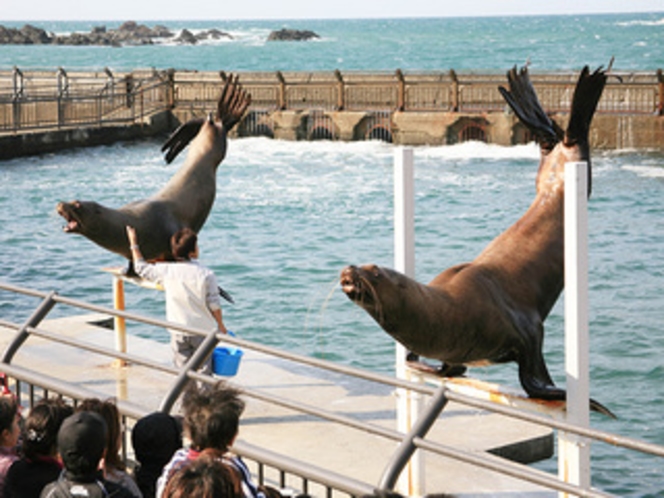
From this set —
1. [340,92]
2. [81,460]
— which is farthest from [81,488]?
[340,92]

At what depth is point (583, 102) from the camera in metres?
8.39

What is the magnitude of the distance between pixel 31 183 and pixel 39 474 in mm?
26106

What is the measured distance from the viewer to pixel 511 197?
28391 millimetres

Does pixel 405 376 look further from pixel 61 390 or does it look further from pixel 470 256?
pixel 470 256

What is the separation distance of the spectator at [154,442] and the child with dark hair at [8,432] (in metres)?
0.53

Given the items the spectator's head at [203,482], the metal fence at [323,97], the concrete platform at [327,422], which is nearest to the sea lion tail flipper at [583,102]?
the concrete platform at [327,422]

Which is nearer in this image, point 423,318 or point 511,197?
point 423,318

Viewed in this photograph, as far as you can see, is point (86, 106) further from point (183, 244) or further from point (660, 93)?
point (183, 244)

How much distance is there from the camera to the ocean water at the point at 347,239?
49.3ft

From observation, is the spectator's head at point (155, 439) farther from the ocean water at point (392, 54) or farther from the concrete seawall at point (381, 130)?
the ocean water at point (392, 54)

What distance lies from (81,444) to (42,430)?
1.50ft

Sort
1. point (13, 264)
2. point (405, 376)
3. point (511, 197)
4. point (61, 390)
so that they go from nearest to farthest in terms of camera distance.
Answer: point (61, 390), point (405, 376), point (13, 264), point (511, 197)

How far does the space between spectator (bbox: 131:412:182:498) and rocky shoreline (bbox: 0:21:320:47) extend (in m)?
155

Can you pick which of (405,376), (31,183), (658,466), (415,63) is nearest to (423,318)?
(405,376)
